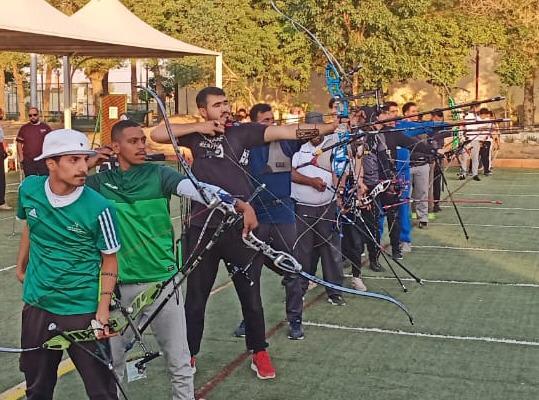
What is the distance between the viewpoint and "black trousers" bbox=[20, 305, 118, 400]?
3621 mm

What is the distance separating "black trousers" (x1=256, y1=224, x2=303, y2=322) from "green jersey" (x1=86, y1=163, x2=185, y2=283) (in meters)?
1.39

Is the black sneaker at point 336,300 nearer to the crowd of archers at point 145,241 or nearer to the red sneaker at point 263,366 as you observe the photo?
the crowd of archers at point 145,241

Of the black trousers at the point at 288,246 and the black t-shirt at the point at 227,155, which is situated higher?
the black t-shirt at the point at 227,155

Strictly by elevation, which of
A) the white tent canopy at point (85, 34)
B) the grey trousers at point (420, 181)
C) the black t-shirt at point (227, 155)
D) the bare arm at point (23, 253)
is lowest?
the grey trousers at point (420, 181)

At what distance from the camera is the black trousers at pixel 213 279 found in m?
5.05

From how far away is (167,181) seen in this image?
418 cm

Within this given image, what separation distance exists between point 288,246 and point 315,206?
3.51 feet

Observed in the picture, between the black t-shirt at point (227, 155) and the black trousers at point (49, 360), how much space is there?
1503mm

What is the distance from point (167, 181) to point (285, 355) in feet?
7.06

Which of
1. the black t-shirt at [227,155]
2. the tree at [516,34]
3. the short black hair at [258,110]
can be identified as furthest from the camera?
the tree at [516,34]

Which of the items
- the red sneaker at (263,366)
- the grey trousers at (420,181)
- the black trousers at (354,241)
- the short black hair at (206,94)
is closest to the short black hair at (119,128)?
the short black hair at (206,94)

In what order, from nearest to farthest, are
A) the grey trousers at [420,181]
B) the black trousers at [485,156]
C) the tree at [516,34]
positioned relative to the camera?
the grey trousers at [420,181], the black trousers at [485,156], the tree at [516,34]

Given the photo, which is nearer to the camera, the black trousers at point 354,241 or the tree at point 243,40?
the black trousers at point 354,241

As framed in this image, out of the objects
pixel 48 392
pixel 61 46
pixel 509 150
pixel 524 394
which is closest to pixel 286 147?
Answer: pixel 524 394
